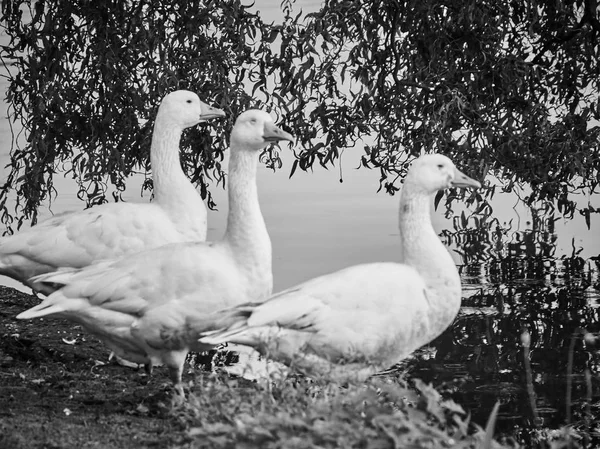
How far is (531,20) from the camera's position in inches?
340

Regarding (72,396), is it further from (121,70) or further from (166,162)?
(121,70)

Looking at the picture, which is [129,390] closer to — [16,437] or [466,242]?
[16,437]

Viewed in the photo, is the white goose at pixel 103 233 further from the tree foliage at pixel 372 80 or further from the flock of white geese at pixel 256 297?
the tree foliage at pixel 372 80

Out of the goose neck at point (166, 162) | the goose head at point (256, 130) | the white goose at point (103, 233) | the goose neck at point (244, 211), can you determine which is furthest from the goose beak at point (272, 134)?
the goose neck at point (166, 162)

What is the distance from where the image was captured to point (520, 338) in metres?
8.82

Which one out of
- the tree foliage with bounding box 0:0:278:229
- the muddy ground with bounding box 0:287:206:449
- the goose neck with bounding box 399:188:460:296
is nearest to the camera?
the muddy ground with bounding box 0:287:206:449

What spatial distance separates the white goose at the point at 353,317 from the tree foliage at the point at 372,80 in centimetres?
281

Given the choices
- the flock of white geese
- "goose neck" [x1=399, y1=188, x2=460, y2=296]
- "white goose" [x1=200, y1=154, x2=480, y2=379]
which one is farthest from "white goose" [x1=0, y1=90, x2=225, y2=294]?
"goose neck" [x1=399, y1=188, x2=460, y2=296]

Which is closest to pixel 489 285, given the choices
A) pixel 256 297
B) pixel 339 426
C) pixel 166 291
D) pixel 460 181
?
pixel 460 181

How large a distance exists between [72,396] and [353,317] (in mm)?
1690

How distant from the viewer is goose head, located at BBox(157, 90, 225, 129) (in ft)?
24.0

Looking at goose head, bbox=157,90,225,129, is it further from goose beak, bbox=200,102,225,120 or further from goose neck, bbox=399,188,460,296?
goose neck, bbox=399,188,460,296

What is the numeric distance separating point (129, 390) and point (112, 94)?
3.96 meters

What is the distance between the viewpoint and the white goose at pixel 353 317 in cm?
509
